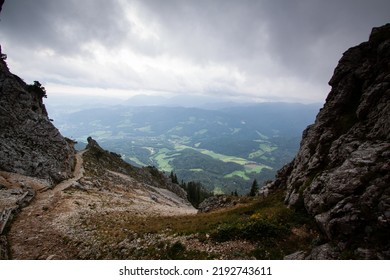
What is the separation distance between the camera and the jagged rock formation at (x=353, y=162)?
13992mm

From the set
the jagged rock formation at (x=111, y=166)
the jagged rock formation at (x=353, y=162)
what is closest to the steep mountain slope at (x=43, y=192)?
the jagged rock formation at (x=111, y=166)

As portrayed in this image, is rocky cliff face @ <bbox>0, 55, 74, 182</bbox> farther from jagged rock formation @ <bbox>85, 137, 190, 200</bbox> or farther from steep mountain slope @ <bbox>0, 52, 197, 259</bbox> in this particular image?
jagged rock formation @ <bbox>85, 137, 190, 200</bbox>

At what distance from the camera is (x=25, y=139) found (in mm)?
49500

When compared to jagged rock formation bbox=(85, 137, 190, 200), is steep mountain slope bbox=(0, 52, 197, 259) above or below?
above

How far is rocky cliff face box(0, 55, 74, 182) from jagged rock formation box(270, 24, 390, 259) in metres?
44.4

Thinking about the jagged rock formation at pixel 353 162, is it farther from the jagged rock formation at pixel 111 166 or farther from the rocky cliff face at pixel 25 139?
the jagged rock formation at pixel 111 166

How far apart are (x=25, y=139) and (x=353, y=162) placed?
187ft

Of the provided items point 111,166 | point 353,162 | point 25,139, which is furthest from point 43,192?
point 111,166

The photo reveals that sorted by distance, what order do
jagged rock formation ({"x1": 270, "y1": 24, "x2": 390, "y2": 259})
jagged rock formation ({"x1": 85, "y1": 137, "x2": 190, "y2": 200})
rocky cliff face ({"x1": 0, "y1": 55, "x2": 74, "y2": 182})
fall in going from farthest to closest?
jagged rock formation ({"x1": 85, "y1": 137, "x2": 190, "y2": 200}) → rocky cliff face ({"x1": 0, "y1": 55, "x2": 74, "y2": 182}) → jagged rock formation ({"x1": 270, "y1": 24, "x2": 390, "y2": 259})

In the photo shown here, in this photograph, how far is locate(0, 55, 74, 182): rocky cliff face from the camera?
144 feet

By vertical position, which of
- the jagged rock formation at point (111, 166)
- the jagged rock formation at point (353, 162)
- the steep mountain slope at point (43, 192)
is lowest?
the jagged rock formation at point (111, 166)

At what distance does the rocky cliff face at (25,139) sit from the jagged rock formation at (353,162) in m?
44.4

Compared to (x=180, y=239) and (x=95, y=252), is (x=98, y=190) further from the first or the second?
(x=180, y=239)

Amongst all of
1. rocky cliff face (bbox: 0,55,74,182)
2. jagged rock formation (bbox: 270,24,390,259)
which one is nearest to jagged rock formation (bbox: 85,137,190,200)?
rocky cliff face (bbox: 0,55,74,182)
